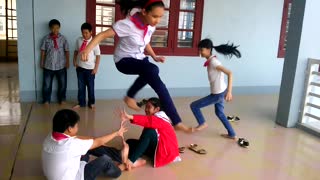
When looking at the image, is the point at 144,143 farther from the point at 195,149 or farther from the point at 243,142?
the point at 243,142

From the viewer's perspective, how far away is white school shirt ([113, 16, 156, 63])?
2461 millimetres

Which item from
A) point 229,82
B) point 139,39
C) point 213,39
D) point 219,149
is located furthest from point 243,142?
point 213,39

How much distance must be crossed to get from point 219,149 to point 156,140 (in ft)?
3.29

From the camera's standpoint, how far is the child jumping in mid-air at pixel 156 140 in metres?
3.06

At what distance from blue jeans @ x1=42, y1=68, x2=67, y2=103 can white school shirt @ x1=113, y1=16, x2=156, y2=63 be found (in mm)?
2882

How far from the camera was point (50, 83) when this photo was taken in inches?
207

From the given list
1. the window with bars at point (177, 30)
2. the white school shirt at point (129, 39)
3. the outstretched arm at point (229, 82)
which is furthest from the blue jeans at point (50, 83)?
the white school shirt at point (129, 39)

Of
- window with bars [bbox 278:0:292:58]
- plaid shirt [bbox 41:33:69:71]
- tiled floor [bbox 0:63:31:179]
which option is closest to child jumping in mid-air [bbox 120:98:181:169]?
tiled floor [bbox 0:63:31:179]

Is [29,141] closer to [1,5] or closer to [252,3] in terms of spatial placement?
[252,3]

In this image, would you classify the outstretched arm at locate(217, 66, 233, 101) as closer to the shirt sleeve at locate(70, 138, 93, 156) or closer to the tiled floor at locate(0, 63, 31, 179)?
the shirt sleeve at locate(70, 138, 93, 156)

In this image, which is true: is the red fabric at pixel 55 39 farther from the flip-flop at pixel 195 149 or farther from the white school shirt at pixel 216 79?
the flip-flop at pixel 195 149

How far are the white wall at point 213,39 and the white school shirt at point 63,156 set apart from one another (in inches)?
131

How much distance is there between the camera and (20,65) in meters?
5.25

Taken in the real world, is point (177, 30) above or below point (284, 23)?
below
